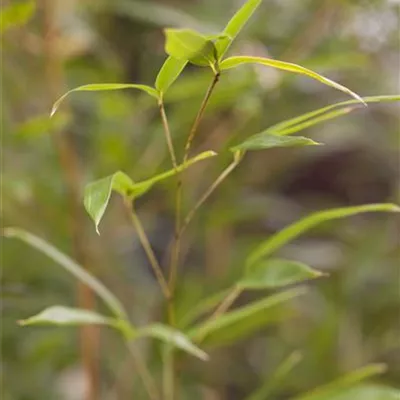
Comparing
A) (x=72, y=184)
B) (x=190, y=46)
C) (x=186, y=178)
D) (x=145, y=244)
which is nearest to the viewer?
(x=190, y=46)

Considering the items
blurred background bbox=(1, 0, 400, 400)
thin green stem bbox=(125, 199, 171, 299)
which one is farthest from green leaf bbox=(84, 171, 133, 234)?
blurred background bbox=(1, 0, 400, 400)

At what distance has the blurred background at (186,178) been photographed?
1.93ft

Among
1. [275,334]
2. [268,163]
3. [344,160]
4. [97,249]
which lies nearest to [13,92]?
[97,249]

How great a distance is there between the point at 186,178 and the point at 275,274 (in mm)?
335

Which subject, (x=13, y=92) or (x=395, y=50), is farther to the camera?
(x=395, y=50)

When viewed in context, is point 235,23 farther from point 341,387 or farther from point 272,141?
point 341,387

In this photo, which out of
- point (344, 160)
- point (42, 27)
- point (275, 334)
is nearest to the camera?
point (42, 27)

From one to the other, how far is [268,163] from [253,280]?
1.29 ft

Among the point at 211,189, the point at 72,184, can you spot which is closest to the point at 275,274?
the point at 211,189

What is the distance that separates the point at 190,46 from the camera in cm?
27

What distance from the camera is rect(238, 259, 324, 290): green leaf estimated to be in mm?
378

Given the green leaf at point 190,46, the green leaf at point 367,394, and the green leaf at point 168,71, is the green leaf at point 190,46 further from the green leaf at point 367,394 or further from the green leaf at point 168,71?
the green leaf at point 367,394

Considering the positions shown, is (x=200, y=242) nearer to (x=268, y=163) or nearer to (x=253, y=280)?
(x=268, y=163)

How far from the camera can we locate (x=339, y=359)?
0.72 m
